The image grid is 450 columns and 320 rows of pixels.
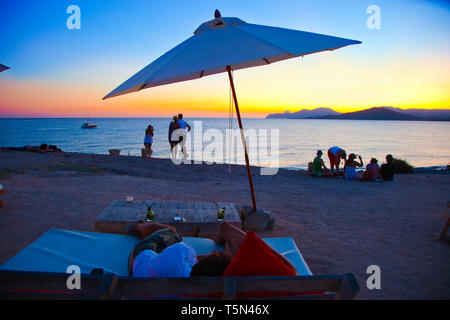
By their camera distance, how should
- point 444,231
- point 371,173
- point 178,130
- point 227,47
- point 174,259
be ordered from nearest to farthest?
point 174,259, point 227,47, point 444,231, point 371,173, point 178,130

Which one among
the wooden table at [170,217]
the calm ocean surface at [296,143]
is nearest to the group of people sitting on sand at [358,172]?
the wooden table at [170,217]

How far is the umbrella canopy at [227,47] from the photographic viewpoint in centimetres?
266

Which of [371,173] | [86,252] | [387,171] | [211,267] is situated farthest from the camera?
[387,171]

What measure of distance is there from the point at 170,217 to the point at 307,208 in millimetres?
3443

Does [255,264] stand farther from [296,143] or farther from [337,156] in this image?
[296,143]

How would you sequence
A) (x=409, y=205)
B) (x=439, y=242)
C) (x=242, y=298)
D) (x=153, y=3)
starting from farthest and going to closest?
(x=153, y=3) → (x=409, y=205) → (x=439, y=242) → (x=242, y=298)

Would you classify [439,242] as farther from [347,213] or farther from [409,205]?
[409,205]

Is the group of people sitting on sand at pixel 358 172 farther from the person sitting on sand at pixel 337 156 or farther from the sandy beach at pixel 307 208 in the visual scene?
the sandy beach at pixel 307 208

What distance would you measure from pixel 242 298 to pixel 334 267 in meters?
2.34

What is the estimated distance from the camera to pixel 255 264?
1784 mm

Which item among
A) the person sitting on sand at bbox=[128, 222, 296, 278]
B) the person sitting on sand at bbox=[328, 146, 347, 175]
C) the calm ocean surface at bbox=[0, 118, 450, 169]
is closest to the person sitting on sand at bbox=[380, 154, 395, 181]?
the person sitting on sand at bbox=[328, 146, 347, 175]

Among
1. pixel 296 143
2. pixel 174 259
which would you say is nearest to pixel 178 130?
pixel 174 259

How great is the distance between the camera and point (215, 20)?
3490 millimetres
